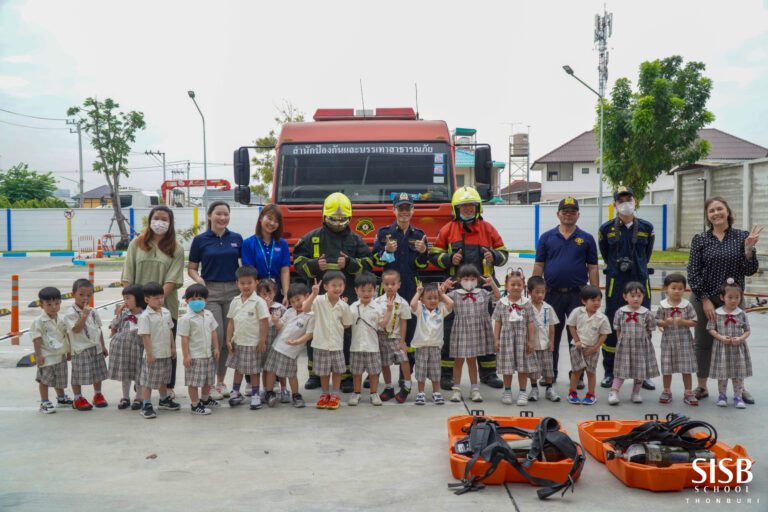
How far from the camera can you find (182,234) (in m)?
29.1

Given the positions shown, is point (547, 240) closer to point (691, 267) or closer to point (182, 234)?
point (691, 267)

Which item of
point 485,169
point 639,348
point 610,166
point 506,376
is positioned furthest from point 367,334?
point 610,166

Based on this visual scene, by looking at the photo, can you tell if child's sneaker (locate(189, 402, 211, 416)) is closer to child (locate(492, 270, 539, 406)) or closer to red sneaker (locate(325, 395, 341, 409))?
red sneaker (locate(325, 395, 341, 409))

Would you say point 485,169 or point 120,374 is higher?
point 485,169

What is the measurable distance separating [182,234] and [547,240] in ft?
80.9

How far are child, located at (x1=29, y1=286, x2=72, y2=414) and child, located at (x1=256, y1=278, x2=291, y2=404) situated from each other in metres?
1.70

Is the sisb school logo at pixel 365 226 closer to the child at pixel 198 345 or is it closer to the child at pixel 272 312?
the child at pixel 272 312

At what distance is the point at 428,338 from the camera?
→ 609 centimetres

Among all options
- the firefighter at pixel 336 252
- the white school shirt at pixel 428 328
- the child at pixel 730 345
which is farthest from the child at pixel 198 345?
the child at pixel 730 345

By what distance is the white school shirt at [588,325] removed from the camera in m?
6.07

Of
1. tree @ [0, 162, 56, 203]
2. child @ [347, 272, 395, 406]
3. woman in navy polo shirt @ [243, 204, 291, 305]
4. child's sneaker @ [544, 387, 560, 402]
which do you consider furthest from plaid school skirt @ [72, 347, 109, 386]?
tree @ [0, 162, 56, 203]

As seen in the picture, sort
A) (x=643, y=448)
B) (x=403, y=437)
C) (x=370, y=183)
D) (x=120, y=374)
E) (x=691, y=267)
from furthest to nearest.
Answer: (x=370, y=183), (x=691, y=267), (x=120, y=374), (x=403, y=437), (x=643, y=448)

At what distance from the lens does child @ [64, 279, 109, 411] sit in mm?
5910

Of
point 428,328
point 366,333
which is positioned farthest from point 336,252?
point 428,328
